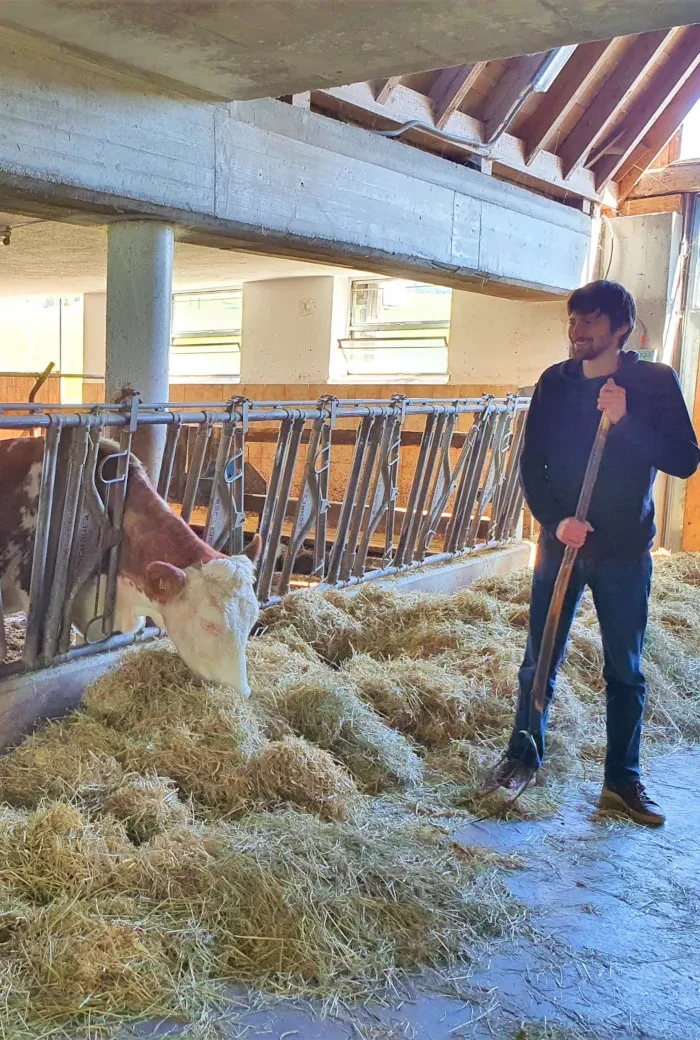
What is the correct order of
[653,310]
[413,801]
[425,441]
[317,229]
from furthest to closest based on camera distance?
1. [653,310]
2. [425,441]
3. [317,229]
4. [413,801]

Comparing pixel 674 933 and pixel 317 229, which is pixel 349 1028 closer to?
pixel 674 933

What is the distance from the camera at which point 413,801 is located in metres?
2.96

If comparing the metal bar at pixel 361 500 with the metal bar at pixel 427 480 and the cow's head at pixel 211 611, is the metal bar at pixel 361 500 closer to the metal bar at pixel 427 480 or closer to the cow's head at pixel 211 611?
the metal bar at pixel 427 480

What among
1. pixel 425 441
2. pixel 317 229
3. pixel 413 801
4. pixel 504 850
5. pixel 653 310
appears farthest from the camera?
pixel 653 310

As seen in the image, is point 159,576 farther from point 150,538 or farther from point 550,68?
point 550,68

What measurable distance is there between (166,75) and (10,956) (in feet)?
10.3

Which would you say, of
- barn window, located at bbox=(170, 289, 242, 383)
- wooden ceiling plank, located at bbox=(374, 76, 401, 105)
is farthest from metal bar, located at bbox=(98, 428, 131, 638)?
barn window, located at bbox=(170, 289, 242, 383)

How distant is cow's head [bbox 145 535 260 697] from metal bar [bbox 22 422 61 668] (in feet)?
1.42

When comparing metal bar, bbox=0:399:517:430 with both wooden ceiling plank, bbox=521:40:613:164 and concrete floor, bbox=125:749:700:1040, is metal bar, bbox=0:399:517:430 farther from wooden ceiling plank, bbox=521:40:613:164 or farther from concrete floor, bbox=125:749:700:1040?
wooden ceiling plank, bbox=521:40:613:164

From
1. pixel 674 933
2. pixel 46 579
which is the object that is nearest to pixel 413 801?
pixel 674 933

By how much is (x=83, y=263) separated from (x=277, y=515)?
4.51 metres

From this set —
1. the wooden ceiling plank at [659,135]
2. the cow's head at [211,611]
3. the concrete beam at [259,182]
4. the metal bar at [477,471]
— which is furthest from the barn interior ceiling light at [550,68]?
the cow's head at [211,611]

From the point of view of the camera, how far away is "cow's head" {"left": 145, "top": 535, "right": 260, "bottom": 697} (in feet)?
→ 10.3

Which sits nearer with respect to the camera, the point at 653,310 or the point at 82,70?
the point at 82,70
